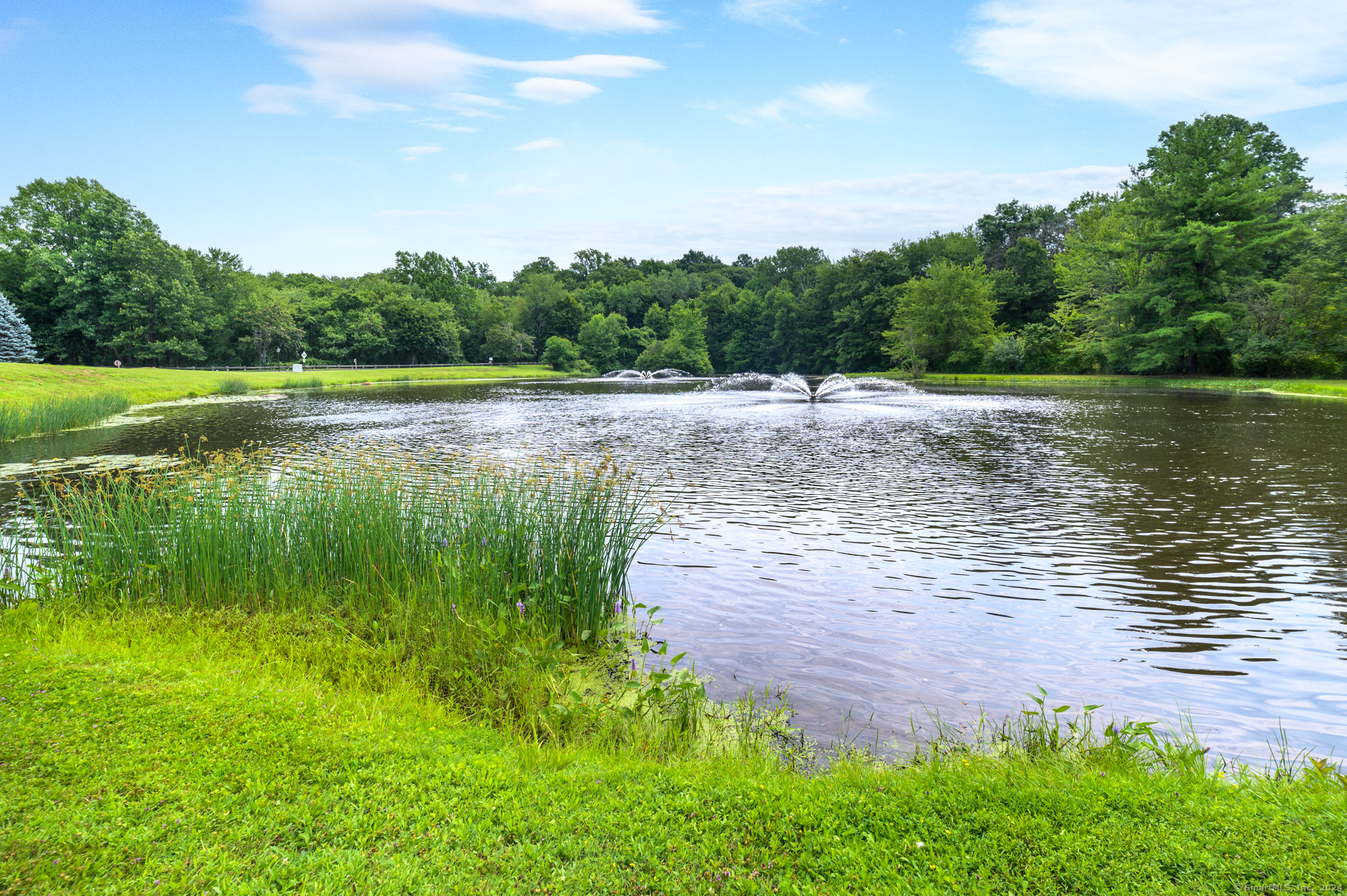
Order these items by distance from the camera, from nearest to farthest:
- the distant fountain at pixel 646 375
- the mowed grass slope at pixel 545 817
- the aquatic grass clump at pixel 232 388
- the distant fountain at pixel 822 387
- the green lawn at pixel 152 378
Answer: the mowed grass slope at pixel 545 817, the green lawn at pixel 152 378, the distant fountain at pixel 822 387, the aquatic grass clump at pixel 232 388, the distant fountain at pixel 646 375

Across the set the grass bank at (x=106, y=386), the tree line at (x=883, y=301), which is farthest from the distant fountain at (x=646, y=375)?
the grass bank at (x=106, y=386)

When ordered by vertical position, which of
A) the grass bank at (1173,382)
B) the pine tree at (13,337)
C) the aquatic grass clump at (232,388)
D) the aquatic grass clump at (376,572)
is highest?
the pine tree at (13,337)

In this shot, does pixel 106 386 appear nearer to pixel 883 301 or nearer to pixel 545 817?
pixel 545 817

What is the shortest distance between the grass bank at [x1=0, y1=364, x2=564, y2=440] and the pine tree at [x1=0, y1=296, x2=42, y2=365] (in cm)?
725

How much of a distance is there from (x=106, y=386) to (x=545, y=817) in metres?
40.1

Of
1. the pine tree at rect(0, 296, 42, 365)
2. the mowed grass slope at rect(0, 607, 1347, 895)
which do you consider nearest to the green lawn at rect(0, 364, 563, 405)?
the pine tree at rect(0, 296, 42, 365)

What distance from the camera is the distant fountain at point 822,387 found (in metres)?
42.2

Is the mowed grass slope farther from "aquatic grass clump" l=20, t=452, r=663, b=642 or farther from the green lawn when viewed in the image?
the green lawn

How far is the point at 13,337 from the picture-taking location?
4372 centimetres

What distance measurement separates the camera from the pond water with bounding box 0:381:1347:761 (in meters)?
5.20

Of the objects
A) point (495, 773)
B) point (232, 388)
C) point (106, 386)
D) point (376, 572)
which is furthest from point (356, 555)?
point (232, 388)

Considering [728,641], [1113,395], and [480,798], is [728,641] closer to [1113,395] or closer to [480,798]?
[480,798]

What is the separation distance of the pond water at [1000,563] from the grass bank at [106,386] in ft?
5.72

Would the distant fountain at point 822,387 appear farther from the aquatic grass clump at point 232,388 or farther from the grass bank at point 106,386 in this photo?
the aquatic grass clump at point 232,388
